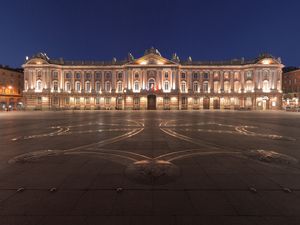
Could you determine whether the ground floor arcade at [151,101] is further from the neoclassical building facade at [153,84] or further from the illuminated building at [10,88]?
the illuminated building at [10,88]

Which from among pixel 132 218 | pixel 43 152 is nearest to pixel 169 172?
pixel 132 218

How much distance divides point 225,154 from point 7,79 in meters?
91.1

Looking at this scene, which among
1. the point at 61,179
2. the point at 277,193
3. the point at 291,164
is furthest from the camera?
the point at 291,164

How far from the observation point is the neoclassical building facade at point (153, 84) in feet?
249

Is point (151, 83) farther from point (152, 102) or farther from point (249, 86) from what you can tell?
point (249, 86)

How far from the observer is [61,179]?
605 cm

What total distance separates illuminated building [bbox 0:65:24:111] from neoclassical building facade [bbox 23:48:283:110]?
7.88m

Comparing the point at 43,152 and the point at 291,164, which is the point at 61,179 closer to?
the point at 43,152

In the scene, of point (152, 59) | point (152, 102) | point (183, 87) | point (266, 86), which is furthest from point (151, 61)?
point (266, 86)

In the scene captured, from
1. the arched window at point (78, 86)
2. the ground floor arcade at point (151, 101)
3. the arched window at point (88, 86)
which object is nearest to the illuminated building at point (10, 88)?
the ground floor arcade at point (151, 101)

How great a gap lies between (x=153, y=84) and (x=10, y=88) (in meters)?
54.1

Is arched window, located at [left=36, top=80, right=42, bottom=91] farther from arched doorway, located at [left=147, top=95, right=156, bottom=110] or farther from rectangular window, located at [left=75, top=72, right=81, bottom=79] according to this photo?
arched doorway, located at [left=147, top=95, right=156, bottom=110]

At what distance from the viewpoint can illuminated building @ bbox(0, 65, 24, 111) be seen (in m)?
76.6

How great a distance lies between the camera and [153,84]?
253ft
